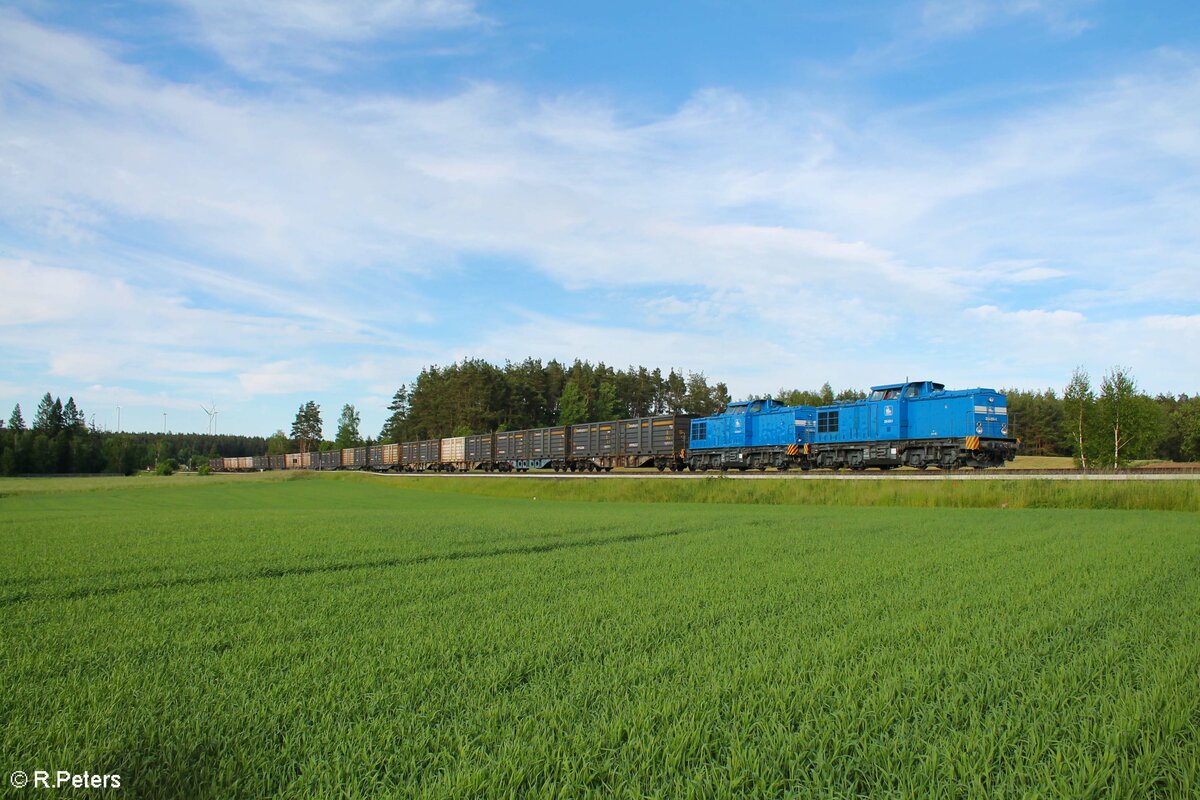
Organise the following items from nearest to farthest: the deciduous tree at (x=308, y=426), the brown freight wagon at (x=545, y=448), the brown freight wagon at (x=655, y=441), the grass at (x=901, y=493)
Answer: the grass at (x=901, y=493) < the brown freight wagon at (x=655, y=441) < the brown freight wagon at (x=545, y=448) < the deciduous tree at (x=308, y=426)

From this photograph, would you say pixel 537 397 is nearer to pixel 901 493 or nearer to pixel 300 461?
pixel 300 461

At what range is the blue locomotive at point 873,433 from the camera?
3072 cm

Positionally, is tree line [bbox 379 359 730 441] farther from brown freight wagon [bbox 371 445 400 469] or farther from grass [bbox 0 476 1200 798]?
grass [bbox 0 476 1200 798]

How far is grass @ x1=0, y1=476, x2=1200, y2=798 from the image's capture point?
2955 mm

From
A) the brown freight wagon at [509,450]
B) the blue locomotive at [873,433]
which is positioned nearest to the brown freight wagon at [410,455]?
the brown freight wagon at [509,450]

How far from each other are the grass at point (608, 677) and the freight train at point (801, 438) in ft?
79.0

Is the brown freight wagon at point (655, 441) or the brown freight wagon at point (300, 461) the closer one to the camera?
the brown freight wagon at point (655, 441)

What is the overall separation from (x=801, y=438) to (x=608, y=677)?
118 ft

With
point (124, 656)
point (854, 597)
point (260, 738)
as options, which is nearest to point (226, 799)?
point (260, 738)

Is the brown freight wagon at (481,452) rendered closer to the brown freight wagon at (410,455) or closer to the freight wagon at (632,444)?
the brown freight wagon at (410,455)

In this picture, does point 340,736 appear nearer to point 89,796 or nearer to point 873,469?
point 89,796

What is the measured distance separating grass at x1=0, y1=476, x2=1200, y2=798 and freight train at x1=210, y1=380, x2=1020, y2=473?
24.1 meters

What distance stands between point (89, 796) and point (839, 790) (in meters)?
2.95

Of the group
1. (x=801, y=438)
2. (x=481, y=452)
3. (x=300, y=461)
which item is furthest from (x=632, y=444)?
(x=300, y=461)
